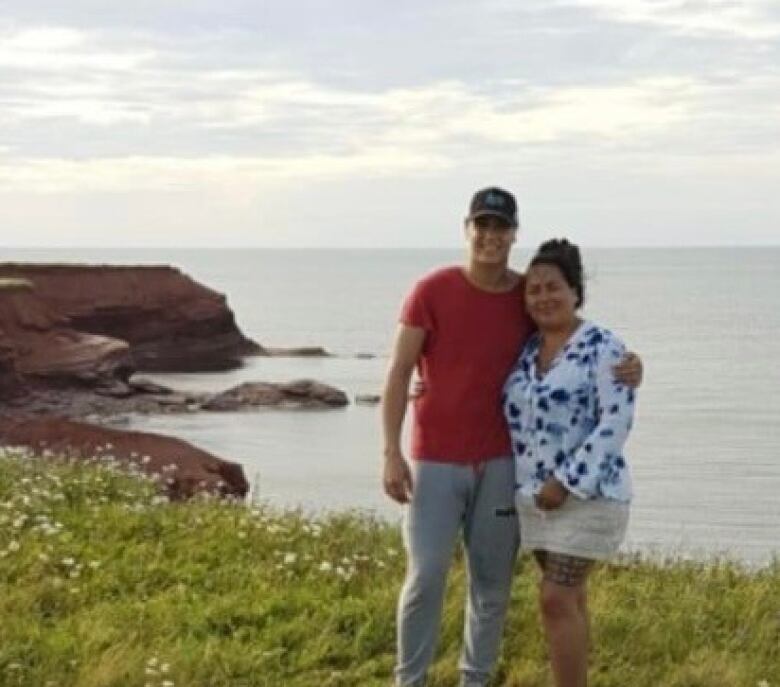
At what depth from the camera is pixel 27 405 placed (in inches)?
1789

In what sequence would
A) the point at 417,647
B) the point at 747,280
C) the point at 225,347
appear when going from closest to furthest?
the point at 417,647 → the point at 225,347 → the point at 747,280

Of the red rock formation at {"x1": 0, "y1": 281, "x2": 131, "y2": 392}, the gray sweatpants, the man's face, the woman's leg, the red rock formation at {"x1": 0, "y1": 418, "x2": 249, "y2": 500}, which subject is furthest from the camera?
the red rock formation at {"x1": 0, "y1": 281, "x2": 131, "y2": 392}

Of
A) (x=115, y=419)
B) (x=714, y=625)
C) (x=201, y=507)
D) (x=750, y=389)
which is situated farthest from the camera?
(x=750, y=389)

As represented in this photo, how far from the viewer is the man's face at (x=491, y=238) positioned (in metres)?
6.04

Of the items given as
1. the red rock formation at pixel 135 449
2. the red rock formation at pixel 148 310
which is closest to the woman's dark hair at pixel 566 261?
the red rock formation at pixel 135 449

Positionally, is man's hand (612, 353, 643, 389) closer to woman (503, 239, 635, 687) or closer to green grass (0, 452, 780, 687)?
woman (503, 239, 635, 687)

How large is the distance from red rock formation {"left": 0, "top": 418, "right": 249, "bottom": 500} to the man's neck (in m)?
9.70

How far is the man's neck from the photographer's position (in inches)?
240

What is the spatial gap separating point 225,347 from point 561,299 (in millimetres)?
68616

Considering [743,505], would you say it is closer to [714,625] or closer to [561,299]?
[714,625]

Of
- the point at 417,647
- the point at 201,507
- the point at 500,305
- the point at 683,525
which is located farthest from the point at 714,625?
the point at 683,525

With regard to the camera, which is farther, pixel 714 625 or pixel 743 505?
pixel 743 505

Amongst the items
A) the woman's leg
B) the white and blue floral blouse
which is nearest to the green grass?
the woman's leg

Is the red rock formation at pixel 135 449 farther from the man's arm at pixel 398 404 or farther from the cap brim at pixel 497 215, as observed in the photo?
the cap brim at pixel 497 215
